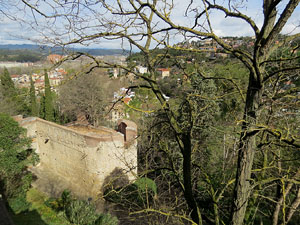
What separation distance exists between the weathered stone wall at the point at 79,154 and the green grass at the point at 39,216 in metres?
1.44

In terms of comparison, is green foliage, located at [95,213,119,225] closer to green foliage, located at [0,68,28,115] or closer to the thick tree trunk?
the thick tree trunk

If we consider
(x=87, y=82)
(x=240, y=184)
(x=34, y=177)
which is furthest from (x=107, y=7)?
(x=87, y=82)

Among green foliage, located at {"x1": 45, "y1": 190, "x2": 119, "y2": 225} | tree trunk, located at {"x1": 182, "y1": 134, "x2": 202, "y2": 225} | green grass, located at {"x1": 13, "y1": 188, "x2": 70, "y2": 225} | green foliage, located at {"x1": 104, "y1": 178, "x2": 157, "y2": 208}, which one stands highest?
tree trunk, located at {"x1": 182, "y1": 134, "x2": 202, "y2": 225}

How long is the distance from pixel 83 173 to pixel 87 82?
1025 cm

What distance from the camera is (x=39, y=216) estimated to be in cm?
917

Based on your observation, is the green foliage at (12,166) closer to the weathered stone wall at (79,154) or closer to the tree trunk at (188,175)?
the weathered stone wall at (79,154)

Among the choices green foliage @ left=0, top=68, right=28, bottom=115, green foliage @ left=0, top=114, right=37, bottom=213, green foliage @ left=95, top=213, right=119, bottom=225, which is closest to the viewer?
green foliage @ left=95, top=213, right=119, bottom=225

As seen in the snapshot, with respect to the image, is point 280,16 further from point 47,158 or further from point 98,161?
point 47,158

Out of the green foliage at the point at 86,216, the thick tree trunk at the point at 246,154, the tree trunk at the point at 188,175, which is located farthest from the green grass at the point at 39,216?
the thick tree trunk at the point at 246,154

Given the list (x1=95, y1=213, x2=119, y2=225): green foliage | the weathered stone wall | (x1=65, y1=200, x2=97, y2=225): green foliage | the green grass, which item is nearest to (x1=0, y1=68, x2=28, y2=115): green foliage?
the weathered stone wall

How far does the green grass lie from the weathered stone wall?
1437 millimetres

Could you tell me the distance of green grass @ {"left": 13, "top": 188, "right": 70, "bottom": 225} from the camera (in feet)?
28.4

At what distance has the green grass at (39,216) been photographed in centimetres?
864

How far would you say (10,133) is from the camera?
32.8 feet
